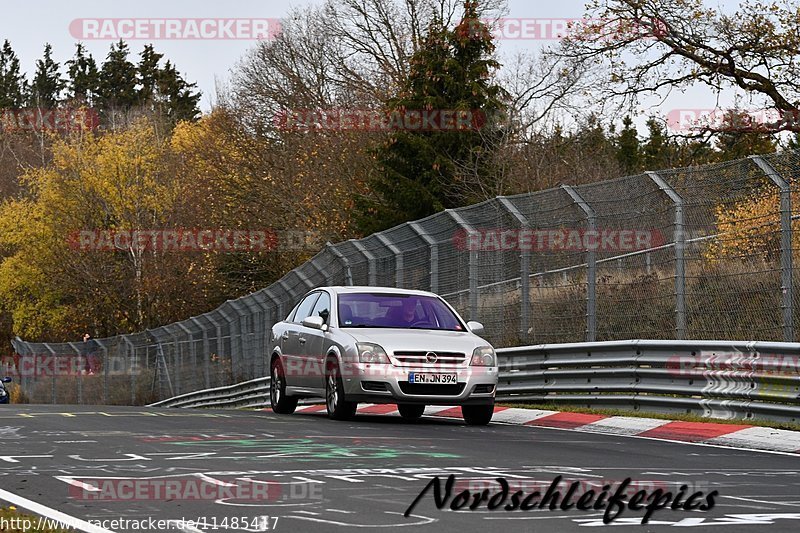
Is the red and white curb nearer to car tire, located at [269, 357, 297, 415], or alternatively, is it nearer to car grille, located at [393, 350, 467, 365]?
car grille, located at [393, 350, 467, 365]

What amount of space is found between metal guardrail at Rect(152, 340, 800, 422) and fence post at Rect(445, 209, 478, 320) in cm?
127

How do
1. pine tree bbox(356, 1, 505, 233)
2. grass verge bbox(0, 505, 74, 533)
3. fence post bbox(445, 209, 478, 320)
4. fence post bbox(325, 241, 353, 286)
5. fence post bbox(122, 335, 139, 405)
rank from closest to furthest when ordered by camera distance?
grass verge bbox(0, 505, 74, 533) → fence post bbox(445, 209, 478, 320) → fence post bbox(325, 241, 353, 286) → fence post bbox(122, 335, 139, 405) → pine tree bbox(356, 1, 505, 233)

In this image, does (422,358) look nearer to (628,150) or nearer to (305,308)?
(305,308)

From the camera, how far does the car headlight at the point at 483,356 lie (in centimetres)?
1506

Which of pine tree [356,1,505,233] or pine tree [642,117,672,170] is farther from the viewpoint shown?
pine tree [356,1,505,233]

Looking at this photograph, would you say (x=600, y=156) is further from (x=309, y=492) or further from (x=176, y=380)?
(x=309, y=492)

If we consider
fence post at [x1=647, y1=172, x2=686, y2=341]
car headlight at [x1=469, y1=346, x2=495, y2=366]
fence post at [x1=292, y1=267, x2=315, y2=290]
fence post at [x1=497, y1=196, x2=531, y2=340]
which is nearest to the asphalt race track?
car headlight at [x1=469, y1=346, x2=495, y2=366]

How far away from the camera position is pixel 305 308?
692 inches

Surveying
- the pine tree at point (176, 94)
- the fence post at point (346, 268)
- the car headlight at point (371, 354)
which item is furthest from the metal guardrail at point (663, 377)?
the pine tree at point (176, 94)

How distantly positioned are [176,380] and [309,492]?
28110 mm

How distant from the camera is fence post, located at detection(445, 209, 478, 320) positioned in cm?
1888

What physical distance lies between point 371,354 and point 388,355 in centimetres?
19

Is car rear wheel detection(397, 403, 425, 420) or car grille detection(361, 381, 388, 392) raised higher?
car grille detection(361, 381, 388, 392)

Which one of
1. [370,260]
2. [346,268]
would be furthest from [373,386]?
[346,268]
